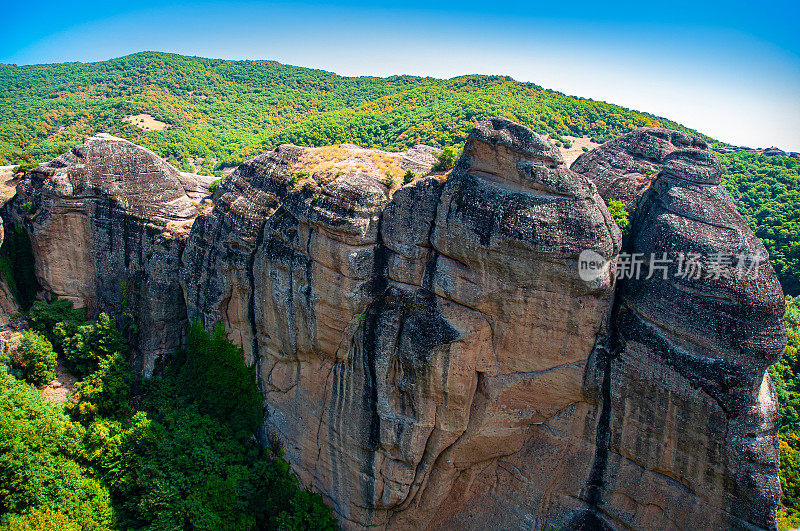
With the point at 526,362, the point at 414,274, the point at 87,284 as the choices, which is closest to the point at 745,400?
the point at 526,362

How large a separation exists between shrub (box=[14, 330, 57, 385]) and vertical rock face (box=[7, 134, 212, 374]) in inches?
126

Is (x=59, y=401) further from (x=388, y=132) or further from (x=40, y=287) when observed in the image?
(x=388, y=132)

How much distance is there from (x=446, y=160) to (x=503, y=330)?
6.35m

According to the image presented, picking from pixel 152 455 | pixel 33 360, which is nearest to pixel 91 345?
pixel 33 360

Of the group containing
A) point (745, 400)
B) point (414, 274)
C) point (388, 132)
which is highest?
point (388, 132)

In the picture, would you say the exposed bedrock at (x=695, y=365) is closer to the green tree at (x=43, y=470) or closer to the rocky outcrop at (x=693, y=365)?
the rocky outcrop at (x=693, y=365)

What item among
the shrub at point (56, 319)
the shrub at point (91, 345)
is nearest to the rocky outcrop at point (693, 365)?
the shrub at point (91, 345)

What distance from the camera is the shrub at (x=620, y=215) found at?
16.9 meters

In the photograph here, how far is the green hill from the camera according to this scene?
36.9m

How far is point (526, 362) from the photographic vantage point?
16875 millimetres

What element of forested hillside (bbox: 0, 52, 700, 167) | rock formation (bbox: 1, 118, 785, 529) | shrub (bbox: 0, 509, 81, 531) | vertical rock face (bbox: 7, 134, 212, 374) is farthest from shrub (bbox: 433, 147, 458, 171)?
shrub (bbox: 0, 509, 81, 531)

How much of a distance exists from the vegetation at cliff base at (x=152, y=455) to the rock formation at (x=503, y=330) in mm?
1154

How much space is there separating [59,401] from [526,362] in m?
20.9

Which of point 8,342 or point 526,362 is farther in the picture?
point 8,342
